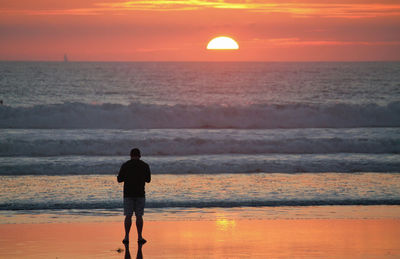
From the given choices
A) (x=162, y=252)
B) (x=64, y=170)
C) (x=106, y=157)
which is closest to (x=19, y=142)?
(x=106, y=157)

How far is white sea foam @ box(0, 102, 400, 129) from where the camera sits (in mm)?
36500

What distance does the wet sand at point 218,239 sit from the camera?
9641 mm

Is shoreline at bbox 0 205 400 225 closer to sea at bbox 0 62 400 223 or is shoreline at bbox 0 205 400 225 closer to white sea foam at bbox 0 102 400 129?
sea at bbox 0 62 400 223

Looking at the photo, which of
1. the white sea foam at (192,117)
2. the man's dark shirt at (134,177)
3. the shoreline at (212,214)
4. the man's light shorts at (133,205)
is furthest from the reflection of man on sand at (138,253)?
the white sea foam at (192,117)

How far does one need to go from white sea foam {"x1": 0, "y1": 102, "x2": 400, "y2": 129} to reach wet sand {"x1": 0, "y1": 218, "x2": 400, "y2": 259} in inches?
956

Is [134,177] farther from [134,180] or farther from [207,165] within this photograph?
[207,165]

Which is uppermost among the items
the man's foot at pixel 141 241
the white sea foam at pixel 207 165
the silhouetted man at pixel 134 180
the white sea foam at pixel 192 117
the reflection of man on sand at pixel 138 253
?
the white sea foam at pixel 192 117

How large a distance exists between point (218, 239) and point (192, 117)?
27578mm

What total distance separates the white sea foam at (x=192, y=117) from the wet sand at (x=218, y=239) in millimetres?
24292

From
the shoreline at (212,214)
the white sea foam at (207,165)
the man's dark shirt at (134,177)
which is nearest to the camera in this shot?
the man's dark shirt at (134,177)

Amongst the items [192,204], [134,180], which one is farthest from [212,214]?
[134,180]

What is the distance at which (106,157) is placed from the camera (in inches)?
926

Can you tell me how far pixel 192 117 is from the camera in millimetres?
37969

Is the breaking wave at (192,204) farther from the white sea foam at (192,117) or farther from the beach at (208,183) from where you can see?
the white sea foam at (192,117)
